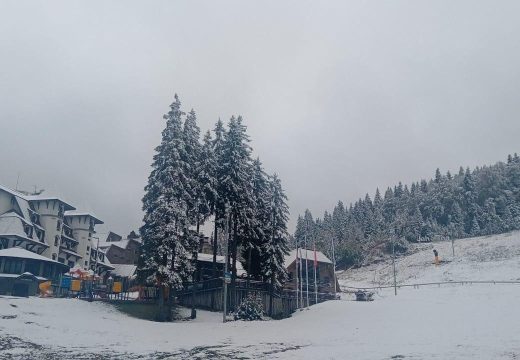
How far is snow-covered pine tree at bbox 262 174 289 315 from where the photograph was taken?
4700 centimetres

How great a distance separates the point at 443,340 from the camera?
22953mm

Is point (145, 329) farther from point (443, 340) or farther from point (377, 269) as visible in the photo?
point (377, 269)

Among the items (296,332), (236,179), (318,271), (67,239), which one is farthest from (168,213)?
(318,271)

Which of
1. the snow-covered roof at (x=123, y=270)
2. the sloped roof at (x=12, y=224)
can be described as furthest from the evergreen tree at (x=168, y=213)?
the snow-covered roof at (x=123, y=270)

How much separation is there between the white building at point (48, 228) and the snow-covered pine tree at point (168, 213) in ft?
89.7

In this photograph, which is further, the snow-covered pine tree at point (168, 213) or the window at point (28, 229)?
the window at point (28, 229)

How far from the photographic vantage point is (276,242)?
47688 millimetres

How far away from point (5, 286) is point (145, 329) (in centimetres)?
3003

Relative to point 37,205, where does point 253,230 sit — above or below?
below

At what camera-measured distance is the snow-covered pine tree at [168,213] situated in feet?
120

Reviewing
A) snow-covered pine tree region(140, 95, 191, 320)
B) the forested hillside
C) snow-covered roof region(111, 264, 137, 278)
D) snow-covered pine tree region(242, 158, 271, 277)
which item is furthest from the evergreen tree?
the forested hillside

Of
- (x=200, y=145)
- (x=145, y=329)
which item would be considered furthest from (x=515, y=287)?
Result: (x=145, y=329)

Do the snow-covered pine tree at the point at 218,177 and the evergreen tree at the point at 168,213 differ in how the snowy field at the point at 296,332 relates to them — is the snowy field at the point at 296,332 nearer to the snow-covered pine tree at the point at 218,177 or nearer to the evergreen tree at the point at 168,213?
the evergreen tree at the point at 168,213

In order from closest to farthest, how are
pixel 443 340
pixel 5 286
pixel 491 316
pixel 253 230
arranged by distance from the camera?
pixel 443 340 < pixel 491 316 < pixel 253 230 < pixel 5 286
